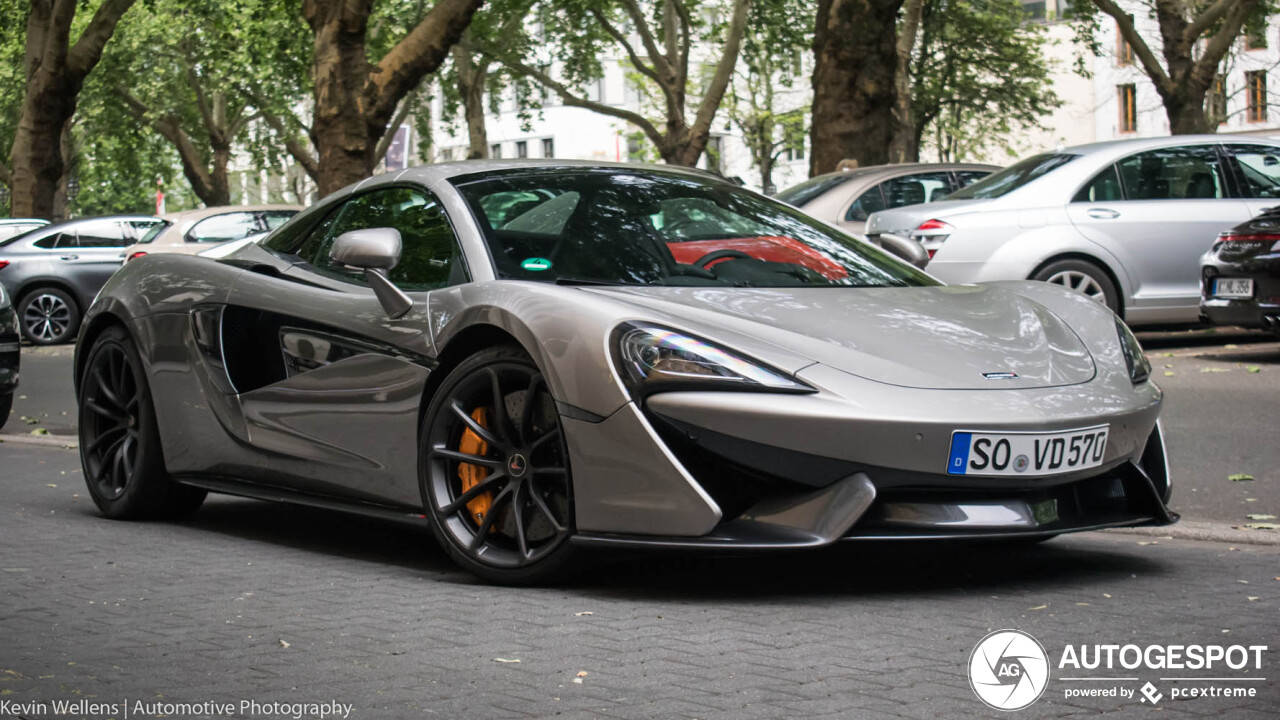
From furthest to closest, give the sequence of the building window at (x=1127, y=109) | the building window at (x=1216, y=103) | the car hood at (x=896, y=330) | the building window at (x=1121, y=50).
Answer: the building window at (x=1127, y=109) < the building window at (x=1121, y=50) < the building window at (x=1216, y=103) < the car hood at (x=896, y=330)

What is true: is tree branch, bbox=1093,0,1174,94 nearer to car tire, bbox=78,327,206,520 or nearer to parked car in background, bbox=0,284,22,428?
parked car in background, bbox=0,284,22,428

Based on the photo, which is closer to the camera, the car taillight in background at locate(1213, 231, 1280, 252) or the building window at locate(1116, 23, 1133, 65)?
the car taillight in background at locate(1213, 231, 1280, 252)

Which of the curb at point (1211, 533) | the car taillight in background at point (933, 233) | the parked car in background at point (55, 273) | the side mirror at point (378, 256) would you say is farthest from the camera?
the parked car in background at point (55, 273)

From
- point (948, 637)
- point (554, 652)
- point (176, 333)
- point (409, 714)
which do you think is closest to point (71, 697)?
point (409, 714)

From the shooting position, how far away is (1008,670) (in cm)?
367

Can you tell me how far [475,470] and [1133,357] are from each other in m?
2.00

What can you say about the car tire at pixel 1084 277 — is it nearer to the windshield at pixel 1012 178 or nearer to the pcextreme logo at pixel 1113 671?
the windshield at pixel 1012 178

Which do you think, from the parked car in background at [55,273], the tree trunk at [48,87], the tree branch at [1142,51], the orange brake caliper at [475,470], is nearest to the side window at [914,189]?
the orange brake caliper at [475,470]

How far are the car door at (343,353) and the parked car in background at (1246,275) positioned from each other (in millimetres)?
7604

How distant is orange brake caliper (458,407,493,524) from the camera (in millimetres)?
4871

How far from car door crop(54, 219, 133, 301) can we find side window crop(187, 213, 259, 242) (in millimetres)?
2302

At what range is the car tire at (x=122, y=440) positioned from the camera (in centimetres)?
647

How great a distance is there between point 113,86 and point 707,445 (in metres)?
44.4

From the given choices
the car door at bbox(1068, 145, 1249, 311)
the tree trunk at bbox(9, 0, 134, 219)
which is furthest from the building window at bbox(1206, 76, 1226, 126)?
the car door at bbox(1068, 145, 1249, 311)
